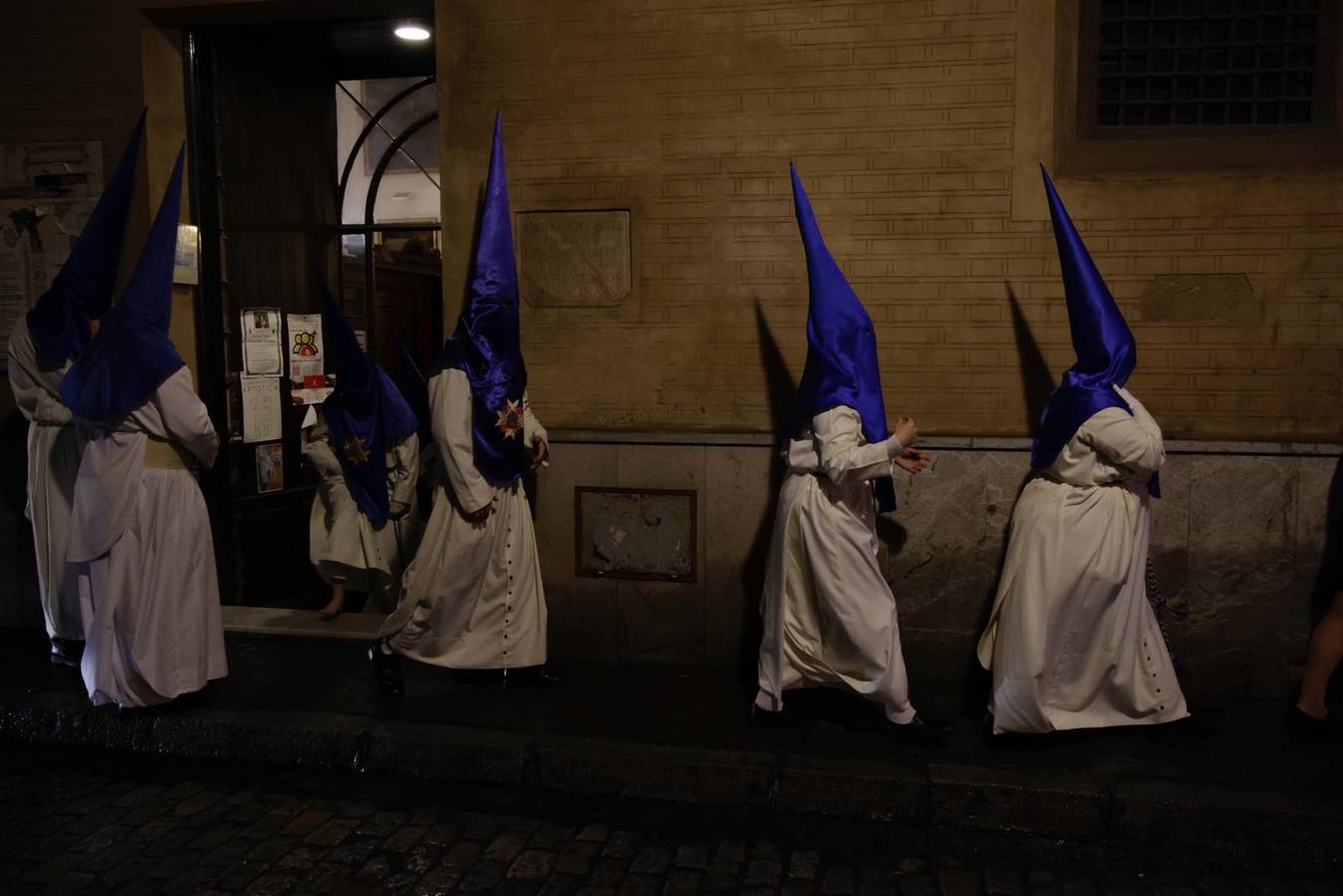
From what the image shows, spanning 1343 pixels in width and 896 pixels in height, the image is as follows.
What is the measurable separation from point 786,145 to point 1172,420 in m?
2.60

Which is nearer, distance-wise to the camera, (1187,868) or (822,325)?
(1187,868)

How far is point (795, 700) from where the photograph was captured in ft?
18.7

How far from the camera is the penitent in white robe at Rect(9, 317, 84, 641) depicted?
6426mm

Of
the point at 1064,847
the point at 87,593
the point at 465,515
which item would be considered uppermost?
the point at 465,515

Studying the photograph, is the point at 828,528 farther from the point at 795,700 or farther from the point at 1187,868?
the point at 1187,868

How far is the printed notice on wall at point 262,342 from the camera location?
783cm

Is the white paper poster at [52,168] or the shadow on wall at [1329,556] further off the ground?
the white paper poster at [52,168]

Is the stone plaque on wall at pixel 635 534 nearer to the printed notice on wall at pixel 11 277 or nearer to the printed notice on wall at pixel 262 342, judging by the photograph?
the printed notice on wall at pixel 262 342

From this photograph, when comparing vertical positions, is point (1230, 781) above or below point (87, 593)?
below

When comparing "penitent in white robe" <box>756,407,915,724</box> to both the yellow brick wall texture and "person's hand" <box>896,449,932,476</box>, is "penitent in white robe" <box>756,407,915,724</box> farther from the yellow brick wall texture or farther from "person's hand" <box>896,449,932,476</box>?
the yellow brick wall texture

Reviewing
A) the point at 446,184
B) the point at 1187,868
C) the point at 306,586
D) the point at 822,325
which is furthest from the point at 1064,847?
the point at 306,586

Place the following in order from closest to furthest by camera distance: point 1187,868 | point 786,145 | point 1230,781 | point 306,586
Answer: point 1187,868
point 1230,781
point 786,145
point 306,586

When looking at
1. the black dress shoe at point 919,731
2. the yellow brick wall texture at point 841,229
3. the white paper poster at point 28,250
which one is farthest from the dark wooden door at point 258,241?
the black dress shoe at point 919,731

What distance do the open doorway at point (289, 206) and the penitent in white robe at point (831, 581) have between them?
372 centimetres
